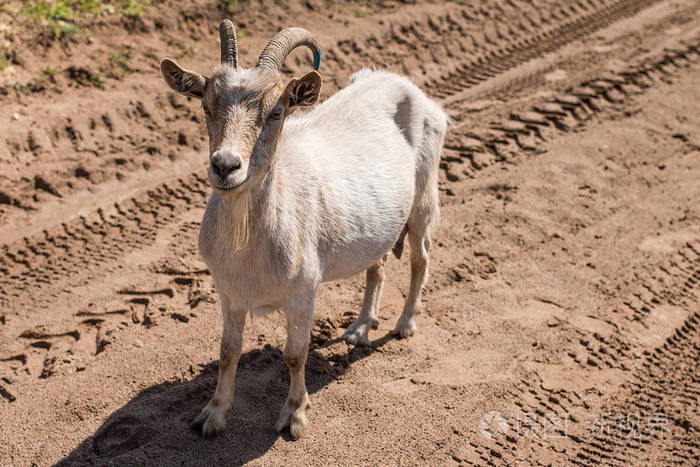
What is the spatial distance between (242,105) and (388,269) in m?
3.35

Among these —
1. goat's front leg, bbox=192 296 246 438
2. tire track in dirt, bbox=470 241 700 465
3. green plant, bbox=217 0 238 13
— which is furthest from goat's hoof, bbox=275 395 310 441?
green plant, bbox=217 0 238 13

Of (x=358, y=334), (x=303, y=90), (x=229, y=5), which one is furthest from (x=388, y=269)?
(x=229, y=5)

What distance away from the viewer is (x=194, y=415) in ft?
16.7

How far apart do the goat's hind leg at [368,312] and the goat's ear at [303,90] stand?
2094mm

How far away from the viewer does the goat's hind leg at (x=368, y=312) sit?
5918 mm

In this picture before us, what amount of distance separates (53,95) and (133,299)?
3583mm

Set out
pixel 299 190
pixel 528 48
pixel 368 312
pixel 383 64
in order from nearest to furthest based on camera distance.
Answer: pixel 299 190 < pixel 368 312 < pixel 383 64 < pixel 528 48

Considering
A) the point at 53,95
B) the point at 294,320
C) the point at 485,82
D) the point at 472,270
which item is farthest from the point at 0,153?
the point at 485,82

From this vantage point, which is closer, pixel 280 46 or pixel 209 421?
pixel 280 46

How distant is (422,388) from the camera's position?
18.1 ft

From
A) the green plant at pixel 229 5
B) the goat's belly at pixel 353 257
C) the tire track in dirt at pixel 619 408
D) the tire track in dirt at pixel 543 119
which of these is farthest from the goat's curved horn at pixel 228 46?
the green plant at pixel 229 5

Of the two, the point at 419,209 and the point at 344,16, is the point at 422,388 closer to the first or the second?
the point at 419,209

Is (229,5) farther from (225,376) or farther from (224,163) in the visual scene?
(224,163)

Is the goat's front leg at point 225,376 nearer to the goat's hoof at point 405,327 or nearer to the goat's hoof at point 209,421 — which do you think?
the goat's hoof at point 209,421
